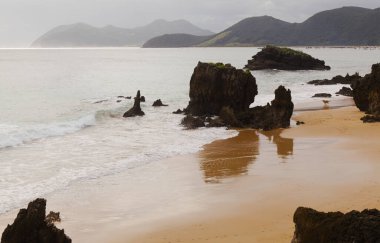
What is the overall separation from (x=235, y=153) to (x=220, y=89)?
1408 centimetres

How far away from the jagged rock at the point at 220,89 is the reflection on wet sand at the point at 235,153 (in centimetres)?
601

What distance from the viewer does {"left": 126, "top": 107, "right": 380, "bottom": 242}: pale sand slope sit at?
44.9 ft

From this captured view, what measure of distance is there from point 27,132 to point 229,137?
14321 millimetres

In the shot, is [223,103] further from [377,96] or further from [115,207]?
[115,207]

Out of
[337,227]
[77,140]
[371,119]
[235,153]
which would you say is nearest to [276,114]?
[371,119]

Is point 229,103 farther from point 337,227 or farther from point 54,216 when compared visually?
point 337,227

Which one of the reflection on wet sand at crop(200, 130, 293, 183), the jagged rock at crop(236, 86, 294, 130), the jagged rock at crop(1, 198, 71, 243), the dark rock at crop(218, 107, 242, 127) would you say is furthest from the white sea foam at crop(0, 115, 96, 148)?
the jagged rock at crop(1, 198, 71, 243)

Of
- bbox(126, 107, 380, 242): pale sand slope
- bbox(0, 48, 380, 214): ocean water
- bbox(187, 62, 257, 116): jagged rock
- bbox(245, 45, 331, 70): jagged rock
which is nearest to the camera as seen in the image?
bbox(126, 107, 380, 242): pale sand slope

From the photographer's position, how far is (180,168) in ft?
73.1

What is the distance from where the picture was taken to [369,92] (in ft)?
119

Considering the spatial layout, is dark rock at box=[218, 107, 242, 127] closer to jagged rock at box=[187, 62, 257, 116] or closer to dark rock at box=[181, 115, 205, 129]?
dark rock at box=[181, 115, 205, 129]

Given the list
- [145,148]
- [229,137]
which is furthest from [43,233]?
[229,137]

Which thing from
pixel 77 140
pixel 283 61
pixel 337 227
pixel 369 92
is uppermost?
pixel 283 61

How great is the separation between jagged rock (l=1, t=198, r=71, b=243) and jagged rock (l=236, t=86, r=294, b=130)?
76.3ft
